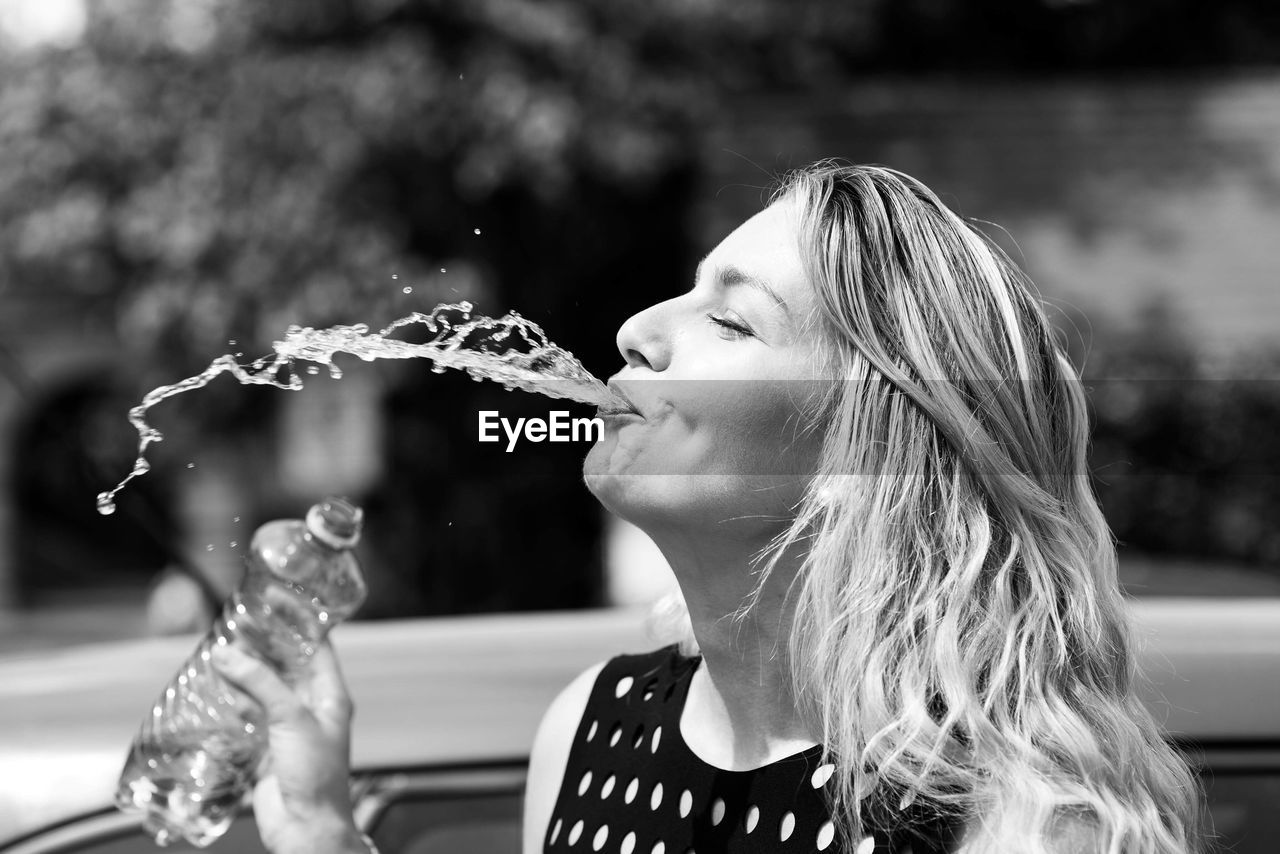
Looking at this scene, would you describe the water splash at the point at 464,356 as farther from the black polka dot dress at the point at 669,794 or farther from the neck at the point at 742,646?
the black polka dot dress at the point at 669,794

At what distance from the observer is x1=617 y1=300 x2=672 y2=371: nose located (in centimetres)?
152

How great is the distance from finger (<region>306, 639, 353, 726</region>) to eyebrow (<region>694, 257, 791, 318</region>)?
0.62 m

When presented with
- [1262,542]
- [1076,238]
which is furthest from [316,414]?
[1262,542]

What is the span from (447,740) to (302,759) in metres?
0.53

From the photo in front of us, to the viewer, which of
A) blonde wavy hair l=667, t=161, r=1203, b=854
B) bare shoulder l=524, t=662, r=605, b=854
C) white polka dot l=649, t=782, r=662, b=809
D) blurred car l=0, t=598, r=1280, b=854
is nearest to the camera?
blonde wavy hair l=667, t=161, r=1203, b=854

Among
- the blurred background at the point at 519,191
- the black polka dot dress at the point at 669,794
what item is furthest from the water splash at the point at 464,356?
the blurred background at the point at 519,191

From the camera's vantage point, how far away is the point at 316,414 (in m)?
9.46

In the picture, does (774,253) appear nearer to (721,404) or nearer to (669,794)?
(721,404)

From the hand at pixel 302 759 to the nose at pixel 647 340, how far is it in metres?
0.49

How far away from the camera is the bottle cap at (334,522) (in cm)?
156

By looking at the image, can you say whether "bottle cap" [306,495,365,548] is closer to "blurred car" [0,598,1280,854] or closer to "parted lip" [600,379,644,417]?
"parted lip" [600,379,644,417]

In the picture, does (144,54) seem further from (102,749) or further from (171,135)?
(102,749)

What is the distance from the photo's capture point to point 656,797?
1690 mm

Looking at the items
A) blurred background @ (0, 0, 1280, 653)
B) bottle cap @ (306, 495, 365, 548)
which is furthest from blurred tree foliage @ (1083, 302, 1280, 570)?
bottle cap @ (306, 495, 365, 548)
